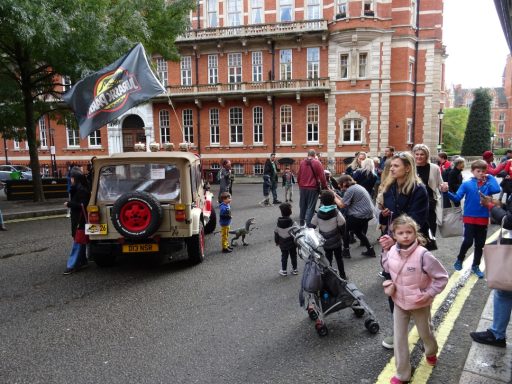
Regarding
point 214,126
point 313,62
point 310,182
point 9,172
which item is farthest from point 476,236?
point 9,172

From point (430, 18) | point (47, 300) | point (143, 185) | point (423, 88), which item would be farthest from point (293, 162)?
point (47, 300)

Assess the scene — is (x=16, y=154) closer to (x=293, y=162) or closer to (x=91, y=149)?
(x=91, y=149)

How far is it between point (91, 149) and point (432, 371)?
33.2 m

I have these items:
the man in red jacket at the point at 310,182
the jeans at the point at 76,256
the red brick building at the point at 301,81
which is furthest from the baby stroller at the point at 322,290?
the red brick building at the point at 301,81

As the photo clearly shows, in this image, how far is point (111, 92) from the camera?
8.00 m

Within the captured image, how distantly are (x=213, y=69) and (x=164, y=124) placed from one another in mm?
5925

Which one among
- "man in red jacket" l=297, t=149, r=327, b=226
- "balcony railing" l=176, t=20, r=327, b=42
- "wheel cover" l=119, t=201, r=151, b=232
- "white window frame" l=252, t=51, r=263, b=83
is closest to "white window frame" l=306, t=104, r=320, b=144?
"white window frame" l=252, t=51, r=263, b=83

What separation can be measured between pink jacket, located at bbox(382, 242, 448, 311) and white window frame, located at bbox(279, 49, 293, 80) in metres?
27.4

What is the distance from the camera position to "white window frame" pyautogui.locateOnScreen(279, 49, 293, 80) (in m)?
28.9

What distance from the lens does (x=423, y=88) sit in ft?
95.6

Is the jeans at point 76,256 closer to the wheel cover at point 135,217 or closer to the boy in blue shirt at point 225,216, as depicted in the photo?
the wheel cover at point 135,217

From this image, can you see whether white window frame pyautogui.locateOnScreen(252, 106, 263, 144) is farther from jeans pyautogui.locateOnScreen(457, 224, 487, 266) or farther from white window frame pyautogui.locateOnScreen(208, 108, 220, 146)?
jeans pyautogui.locateOnScreen(457, 224, 487, 266)

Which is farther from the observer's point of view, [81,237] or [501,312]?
[81,237]

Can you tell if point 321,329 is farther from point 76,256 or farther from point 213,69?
point 213,69
